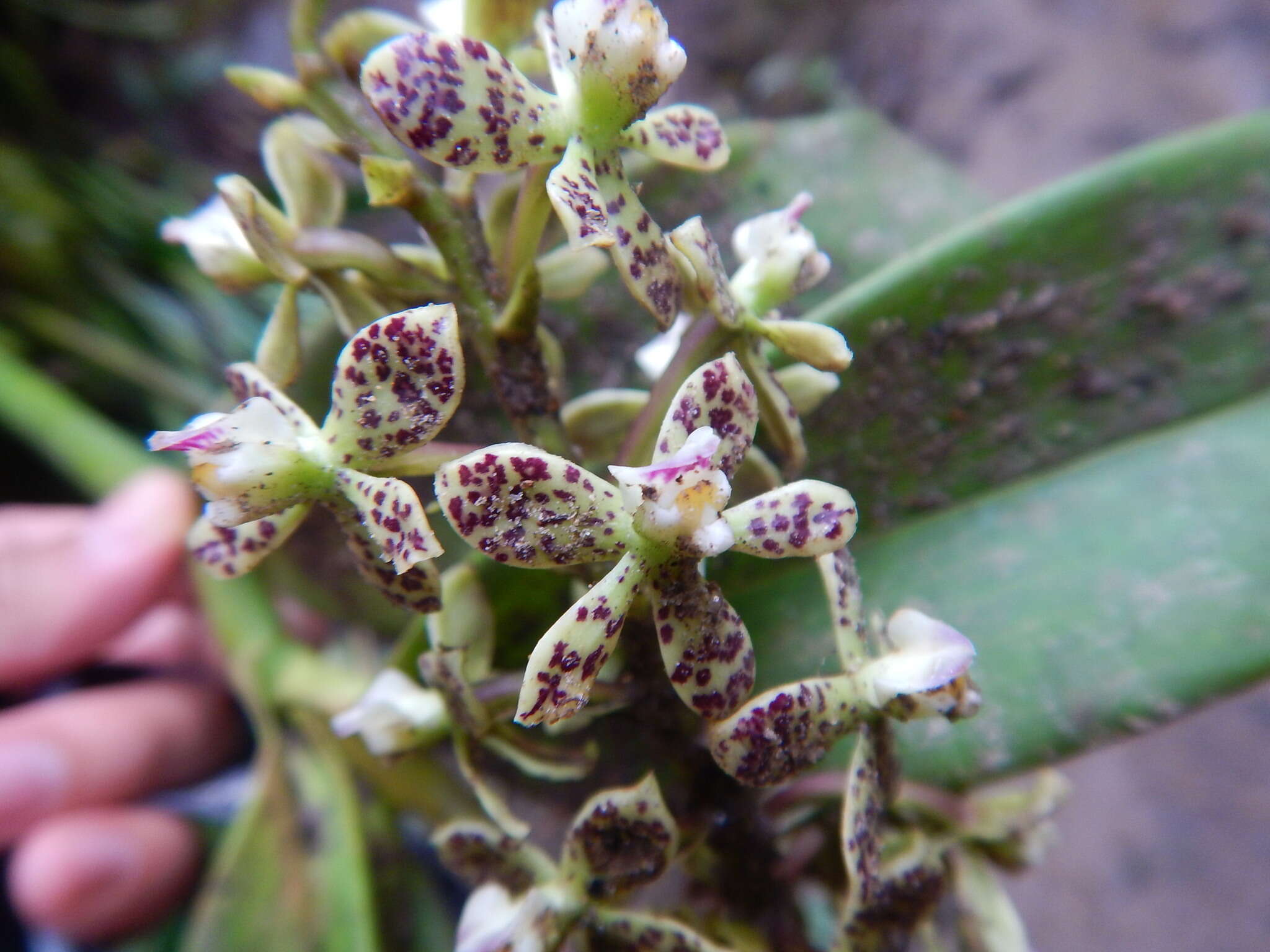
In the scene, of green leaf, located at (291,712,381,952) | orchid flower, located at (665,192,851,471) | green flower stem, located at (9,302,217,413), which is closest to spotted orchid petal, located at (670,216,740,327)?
orchid flower, located at (665,192,851,471)

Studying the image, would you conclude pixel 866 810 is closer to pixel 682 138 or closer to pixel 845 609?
pixel 845 609

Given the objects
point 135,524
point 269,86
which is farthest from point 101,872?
point 269,86

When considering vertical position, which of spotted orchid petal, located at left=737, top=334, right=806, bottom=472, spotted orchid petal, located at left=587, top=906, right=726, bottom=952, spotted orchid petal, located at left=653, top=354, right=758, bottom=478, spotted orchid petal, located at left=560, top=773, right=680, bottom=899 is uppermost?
spotted orchid petal, located at left=737, top=334, right=806, bottom=472

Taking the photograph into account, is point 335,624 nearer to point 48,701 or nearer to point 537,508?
point 48,701

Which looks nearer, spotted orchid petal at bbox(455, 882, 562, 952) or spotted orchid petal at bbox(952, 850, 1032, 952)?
spotted orchid petal at bbox(455, 882, 562, 952)

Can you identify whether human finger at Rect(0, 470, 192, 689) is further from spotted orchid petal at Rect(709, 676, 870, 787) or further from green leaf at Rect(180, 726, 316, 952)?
spotted orchid petal at Rect(709, 676, 870, 787)

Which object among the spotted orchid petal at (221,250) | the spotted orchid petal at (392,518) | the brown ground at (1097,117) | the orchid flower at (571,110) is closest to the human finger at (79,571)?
the spotted orchid petal at (221,250)
